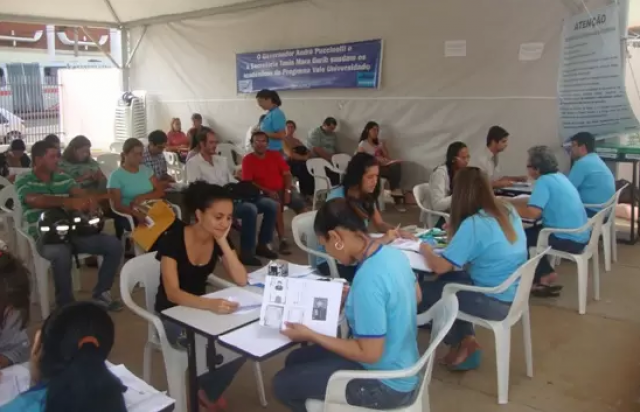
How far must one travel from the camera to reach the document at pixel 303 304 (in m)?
1.97

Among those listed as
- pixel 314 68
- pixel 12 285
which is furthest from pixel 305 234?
pixel 314 68

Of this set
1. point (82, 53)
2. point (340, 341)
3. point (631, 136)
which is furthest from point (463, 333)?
point (82, 53)

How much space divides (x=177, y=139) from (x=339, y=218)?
8103 mm

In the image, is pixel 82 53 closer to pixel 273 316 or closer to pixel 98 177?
pixel 98 177

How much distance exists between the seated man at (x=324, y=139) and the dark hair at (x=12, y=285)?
247 inches

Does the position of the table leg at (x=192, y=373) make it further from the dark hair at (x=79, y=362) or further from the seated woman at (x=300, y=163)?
the seated woman at (x=300, y=163)

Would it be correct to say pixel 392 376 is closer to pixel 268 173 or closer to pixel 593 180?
pixel 593 180

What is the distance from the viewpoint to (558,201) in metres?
4.03

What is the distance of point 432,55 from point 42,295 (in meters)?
5.13

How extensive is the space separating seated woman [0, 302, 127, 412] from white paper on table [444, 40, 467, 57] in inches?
244

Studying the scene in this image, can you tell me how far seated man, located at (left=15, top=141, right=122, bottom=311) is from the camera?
3865mm

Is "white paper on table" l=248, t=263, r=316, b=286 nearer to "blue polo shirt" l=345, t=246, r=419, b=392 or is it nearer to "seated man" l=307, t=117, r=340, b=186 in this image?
"blue polo shirt" l=345, t=246, r=419, b=392

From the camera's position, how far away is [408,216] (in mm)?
7051

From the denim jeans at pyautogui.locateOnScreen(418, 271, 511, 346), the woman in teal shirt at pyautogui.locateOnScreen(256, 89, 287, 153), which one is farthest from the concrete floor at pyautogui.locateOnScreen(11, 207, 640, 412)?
the woman in teal shirt at pyautogui.locateOnScreen(256, 89, 287, 153)
